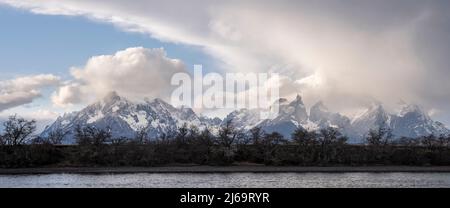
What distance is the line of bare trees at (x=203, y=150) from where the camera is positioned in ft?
380

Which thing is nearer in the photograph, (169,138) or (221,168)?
(221,168)

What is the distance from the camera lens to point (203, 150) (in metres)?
121

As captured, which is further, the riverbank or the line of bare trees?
the line of bare trees

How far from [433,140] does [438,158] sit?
54.3 ft

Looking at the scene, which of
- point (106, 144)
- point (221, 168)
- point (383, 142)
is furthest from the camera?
point (383, 142)

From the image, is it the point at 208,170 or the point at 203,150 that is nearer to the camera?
the point at 208,170

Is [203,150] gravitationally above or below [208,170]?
above

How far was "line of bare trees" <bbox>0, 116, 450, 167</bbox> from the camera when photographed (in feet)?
380

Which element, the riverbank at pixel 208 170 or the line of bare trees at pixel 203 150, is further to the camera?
the line of bare trees at pixel 203 150

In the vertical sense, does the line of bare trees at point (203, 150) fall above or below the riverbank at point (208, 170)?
above
